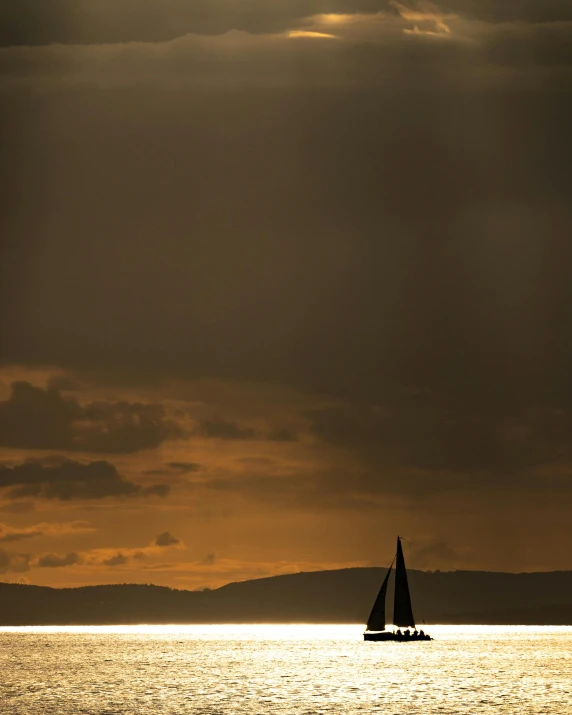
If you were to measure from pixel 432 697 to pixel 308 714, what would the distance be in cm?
3164

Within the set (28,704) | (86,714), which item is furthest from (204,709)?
(28,704)

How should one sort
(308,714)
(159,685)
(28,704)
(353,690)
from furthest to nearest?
(159,685) → (353,690) → (28,704) → (308,714)

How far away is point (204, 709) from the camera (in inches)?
5935

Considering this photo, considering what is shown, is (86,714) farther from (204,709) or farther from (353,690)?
(353,690)

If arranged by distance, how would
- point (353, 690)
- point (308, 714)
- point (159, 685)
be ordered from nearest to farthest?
point (308, 714) → point (353, 690) → point (159, 685)

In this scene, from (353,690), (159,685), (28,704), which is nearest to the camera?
(28,704)

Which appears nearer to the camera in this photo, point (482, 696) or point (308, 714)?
point (308, 714)

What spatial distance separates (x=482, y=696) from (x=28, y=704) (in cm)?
5798

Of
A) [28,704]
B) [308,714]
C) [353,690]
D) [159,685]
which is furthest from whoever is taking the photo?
[159,685]

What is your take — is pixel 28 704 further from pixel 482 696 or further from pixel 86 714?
pixel 482 696

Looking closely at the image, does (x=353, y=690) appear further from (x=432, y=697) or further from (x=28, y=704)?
→ (x=28, y=704)

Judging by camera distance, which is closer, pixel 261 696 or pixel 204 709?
pixel 204 709

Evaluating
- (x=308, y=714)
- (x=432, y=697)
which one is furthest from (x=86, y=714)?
(x=432, y=697)

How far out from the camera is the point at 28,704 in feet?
533
